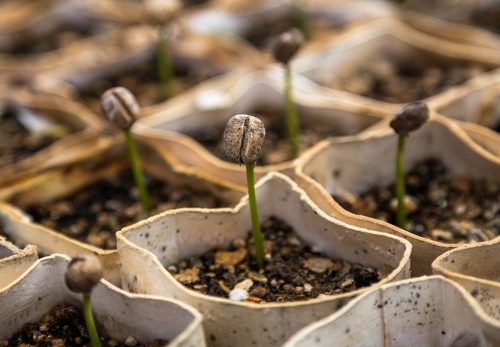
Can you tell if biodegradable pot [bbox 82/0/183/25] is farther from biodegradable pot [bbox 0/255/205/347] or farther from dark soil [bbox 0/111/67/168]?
biodegradable pot [bbox 0/255/205/347]

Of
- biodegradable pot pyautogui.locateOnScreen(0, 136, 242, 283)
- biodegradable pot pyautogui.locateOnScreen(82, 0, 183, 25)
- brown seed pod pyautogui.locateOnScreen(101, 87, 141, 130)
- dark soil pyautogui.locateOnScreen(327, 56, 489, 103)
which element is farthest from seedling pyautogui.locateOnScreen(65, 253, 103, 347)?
biodegradable pot pyautogui.locateOnScreen(82, 0, 183, 25)

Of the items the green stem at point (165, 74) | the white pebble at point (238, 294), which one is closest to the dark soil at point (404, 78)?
the green stem at point (165, 74)

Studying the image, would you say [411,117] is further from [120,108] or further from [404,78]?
[404,78]

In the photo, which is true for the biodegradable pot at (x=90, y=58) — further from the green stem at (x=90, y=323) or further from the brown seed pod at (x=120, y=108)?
the green stem at (x=90, y=323)

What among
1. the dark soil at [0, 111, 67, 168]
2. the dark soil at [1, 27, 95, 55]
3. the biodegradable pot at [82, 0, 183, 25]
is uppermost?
the biodegradable pot at [82, 0, 183, 25]

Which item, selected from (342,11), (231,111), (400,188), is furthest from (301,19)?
(400,188)

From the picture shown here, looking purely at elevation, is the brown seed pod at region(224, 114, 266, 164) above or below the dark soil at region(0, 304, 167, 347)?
above
